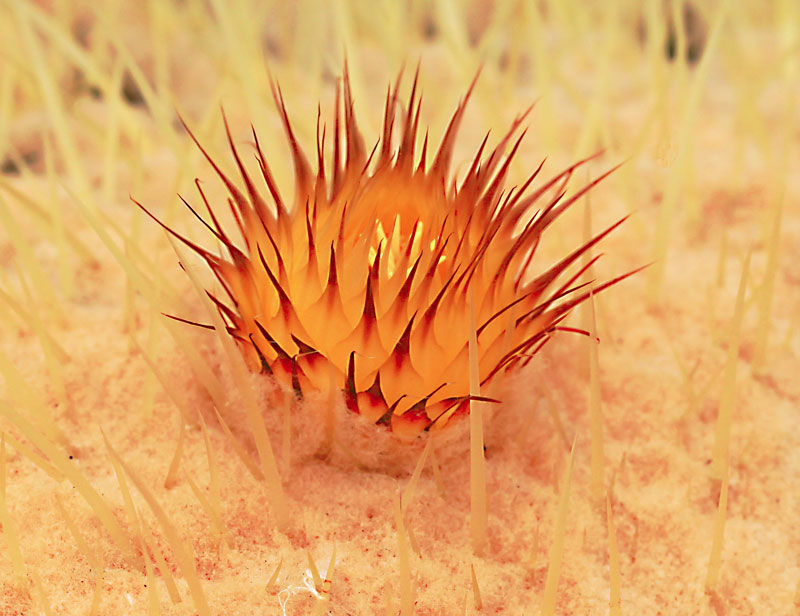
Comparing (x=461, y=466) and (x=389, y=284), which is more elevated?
(x=389, y=284)

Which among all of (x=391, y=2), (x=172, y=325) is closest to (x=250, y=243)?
(x=172, y=325)

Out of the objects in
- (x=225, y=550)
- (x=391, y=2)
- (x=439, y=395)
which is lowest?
(x=225, y=550)

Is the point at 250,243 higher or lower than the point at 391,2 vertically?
lower

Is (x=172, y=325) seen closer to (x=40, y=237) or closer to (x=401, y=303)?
(x=401, y=303)

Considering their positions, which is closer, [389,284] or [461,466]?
[389,284]
